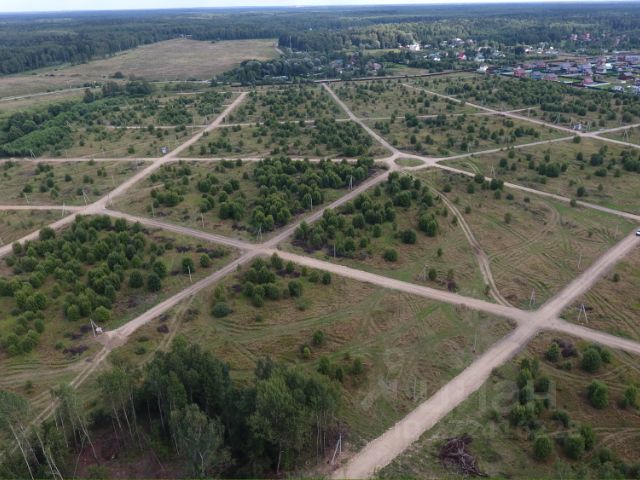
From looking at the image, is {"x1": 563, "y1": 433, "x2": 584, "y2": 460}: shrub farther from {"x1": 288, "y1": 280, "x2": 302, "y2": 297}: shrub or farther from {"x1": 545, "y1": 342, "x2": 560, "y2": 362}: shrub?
{"x1": 288, "y1": 280, "x2": 302, "y2": 297}: shrub

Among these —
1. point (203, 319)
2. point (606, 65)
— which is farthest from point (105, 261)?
point (606, 65)

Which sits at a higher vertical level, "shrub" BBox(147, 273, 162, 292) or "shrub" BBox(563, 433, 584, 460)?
"shrub" BBox(147, 273, 162, 292)

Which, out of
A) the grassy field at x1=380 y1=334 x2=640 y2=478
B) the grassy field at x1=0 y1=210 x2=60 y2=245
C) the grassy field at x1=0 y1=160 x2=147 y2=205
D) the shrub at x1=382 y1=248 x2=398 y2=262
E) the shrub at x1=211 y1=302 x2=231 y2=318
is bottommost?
the grassy field at x1=380 y1=334 x2=640 y2=478

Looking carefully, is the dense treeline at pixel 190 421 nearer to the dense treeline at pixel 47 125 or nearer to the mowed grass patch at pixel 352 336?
the mowed grass patch at pixel 352 336

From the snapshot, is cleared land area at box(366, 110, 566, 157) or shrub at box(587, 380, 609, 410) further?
cleared land area at box(366, 110, 566, 157)

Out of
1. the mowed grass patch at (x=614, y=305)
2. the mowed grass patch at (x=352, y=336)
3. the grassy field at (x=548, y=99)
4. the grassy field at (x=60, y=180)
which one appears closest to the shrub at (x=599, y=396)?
the mowed grass patch at (x=352, y=336)

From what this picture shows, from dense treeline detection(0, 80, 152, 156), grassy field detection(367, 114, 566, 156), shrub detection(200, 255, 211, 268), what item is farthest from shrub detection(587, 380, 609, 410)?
dense treeline detection(0, 80, 152, 156)

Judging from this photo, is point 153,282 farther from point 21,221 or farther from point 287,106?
point 287,106
